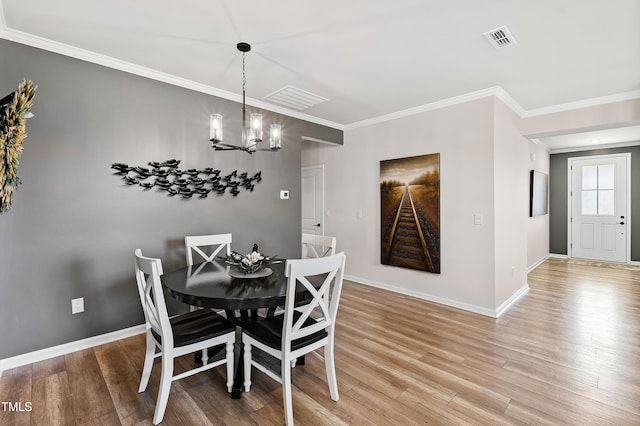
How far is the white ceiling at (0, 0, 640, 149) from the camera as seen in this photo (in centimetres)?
206

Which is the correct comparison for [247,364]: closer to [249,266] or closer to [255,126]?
[249,266]

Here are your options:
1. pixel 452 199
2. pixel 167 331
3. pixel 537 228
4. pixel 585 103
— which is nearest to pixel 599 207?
pixel 537 228

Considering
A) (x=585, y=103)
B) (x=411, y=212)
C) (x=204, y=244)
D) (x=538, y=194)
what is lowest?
(x=204, y=244)

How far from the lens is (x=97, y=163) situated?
2.74 metres

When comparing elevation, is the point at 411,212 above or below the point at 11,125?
below

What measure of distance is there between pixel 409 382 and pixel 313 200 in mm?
3775

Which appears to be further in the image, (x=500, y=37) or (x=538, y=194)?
(x=538, y=194)

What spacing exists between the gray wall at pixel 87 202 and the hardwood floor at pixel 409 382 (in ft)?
1.32

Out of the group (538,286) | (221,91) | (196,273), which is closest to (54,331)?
(196,273)

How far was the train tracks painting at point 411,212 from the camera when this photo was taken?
397cm

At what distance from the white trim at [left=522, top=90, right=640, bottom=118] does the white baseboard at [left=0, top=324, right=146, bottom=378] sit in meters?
5.23

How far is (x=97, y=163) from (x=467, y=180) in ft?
12.6

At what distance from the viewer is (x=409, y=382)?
7.29 ft

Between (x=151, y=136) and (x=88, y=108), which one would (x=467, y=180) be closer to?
(x=151, y=136)
